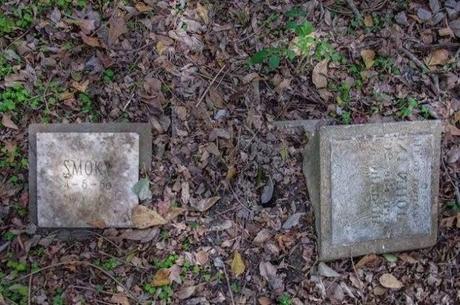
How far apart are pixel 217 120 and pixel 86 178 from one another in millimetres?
927

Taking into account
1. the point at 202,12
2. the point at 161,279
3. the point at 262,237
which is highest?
the point at 202,12

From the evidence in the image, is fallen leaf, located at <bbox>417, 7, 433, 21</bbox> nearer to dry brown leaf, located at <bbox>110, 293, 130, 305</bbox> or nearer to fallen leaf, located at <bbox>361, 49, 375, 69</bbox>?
fallen leaf, located at <bbox>361, 49, 375, 69</bbox>

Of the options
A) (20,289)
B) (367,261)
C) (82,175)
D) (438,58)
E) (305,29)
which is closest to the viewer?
(20,289)

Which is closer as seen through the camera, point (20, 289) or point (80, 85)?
point (20, 289)

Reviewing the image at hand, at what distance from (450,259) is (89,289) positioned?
7.80 ft

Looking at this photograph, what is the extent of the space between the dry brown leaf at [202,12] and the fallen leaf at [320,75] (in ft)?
2.67

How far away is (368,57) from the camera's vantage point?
3746 millimetres

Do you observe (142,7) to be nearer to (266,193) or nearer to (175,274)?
(266,193)

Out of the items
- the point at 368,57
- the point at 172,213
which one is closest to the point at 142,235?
the point at 172,213

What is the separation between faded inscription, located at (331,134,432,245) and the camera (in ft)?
11.7

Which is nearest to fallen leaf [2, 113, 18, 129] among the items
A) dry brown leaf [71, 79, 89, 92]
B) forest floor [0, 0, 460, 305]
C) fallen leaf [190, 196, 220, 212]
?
forest floor [0, 0, 460, 305]

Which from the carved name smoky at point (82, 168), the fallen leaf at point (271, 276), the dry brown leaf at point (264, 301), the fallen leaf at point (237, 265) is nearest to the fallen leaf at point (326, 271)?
the fallen leaf at point (271, 276)

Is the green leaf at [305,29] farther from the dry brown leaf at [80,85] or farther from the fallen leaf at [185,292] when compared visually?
the fallen leaf at [185,292]

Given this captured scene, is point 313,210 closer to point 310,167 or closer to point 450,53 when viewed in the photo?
point 310,167
